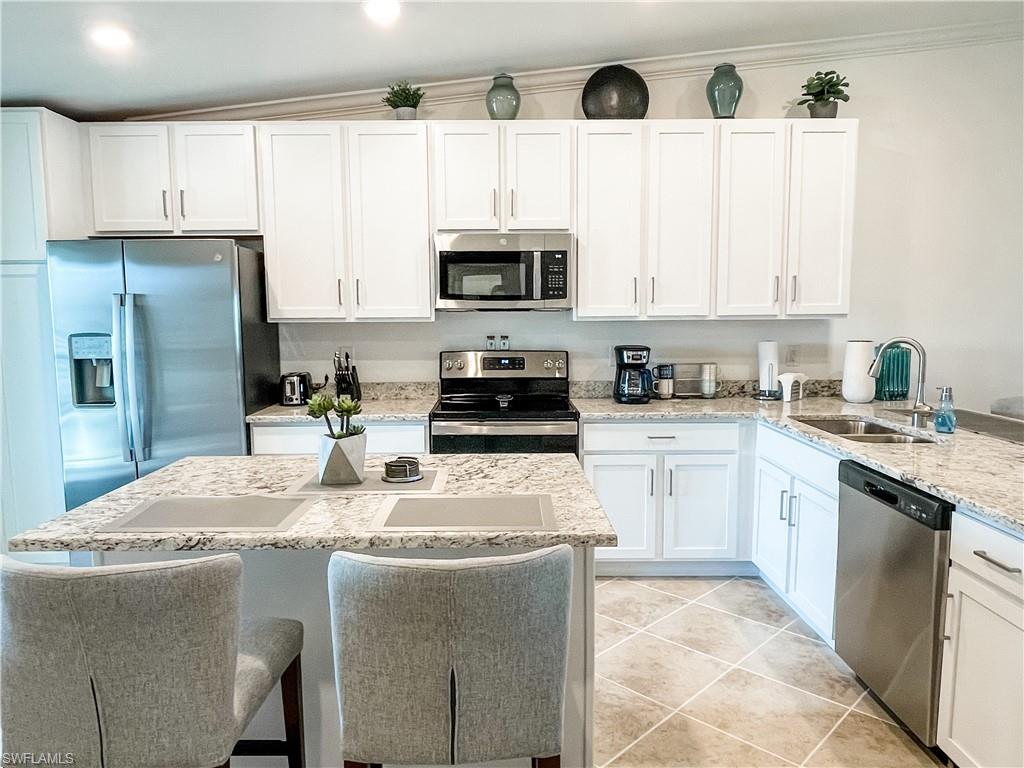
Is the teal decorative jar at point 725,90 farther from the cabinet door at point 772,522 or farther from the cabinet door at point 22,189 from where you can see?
the cabinet door at point 22,189

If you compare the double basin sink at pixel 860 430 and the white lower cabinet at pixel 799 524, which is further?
the double basin sink at pixel 860 430

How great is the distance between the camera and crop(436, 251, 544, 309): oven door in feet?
11.5

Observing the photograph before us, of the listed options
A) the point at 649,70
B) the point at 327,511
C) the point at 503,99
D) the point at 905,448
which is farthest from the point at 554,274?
the point at 327,511

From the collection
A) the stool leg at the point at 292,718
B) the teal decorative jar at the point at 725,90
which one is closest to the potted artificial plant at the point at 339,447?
the stool leg at the point at 292,718

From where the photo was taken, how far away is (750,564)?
141 inches

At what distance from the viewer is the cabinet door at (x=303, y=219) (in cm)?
348

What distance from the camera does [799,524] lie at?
2.90 m

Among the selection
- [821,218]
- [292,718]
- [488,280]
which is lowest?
[292,718]

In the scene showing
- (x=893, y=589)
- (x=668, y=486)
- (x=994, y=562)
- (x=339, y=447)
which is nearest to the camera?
(x=994, y=562)

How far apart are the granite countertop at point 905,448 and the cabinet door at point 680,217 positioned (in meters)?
0.57

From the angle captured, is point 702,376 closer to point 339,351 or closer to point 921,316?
point 921,316

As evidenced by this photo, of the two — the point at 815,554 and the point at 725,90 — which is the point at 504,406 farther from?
the point at 725,90

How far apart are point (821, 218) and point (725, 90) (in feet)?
2.76

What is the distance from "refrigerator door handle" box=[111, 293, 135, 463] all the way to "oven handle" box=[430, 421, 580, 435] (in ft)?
4.85
